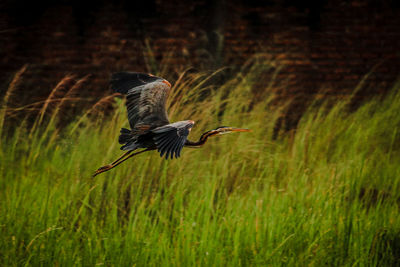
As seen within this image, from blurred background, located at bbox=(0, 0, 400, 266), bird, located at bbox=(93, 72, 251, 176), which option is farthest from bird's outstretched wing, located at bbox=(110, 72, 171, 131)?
blurred background, located at bbox=(0, 0, 400, 266)

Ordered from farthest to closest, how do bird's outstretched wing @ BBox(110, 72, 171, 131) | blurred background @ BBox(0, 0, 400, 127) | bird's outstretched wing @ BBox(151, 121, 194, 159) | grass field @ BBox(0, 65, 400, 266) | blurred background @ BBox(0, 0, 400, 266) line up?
blurred background @ BBox(0, 0, 400, 127), blurred background @ BBox(0, 0, 400, 266), grass field @ BBox(0, 65, 400, 266), bird's outstretched wing @ BBox(110, 72, 171, 131), bird's outstretched wing @ BBox(151, 121, 194, 159)

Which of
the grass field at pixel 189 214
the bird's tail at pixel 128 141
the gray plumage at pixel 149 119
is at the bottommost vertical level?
the grass field at pixel 189 214

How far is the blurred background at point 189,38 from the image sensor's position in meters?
5.46

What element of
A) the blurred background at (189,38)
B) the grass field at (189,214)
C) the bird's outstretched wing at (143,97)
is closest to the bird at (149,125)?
the bird's outstretched wing at (143,97)

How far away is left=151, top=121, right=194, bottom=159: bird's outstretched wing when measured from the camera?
1.35 meters

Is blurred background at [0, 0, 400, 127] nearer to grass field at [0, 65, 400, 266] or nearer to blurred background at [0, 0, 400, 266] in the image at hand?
blurred background at [0, 0, 400, 266]

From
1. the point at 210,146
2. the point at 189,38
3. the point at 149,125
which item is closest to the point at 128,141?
the point at 149,125

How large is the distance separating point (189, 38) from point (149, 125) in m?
4.12

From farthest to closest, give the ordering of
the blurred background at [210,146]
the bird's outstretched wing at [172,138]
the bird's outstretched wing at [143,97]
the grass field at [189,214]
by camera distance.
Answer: the blurred background at [210,146] → the grass field at [189,214] → the bird's outstretched wing at [143,97] → the bird's outstretched wing at [172,138]

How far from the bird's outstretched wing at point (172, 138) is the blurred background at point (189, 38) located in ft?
12.8

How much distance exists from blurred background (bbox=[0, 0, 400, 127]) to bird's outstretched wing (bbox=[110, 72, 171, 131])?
337cm

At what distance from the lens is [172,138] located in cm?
139

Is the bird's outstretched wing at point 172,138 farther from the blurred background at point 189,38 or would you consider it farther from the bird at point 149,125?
the blurred background at point 189,38

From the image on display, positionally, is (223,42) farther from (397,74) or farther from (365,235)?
(365,235)
